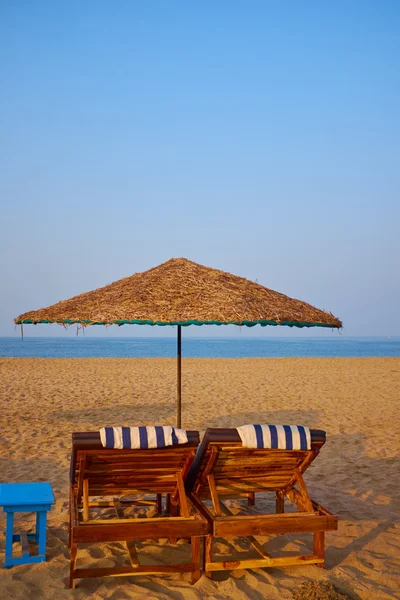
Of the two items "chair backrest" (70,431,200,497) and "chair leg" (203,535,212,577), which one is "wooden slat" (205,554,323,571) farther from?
"chair backrest" (70,431,200,497)

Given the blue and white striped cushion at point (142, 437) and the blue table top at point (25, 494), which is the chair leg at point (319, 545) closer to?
the blue and white striped cushion at point (142, 437)

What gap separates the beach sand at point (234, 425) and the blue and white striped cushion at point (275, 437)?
2.83 ft

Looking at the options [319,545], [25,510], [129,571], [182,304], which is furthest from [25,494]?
[319,545]

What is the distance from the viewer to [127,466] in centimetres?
381

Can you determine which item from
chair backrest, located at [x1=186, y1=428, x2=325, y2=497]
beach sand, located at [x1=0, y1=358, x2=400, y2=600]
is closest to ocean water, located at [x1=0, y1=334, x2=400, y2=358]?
beach sand, located at [x1=0, y1=358, x2=400, y2=600]

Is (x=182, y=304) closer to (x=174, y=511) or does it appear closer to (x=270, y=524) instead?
(x=174, y=511)

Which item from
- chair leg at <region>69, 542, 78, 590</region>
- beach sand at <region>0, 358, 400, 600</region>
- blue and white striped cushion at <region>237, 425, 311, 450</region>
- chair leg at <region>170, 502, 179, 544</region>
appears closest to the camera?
chair leg at <region>69, 542, 78, 590</region>

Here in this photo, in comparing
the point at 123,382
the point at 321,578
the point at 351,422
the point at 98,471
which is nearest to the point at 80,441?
the point at 98,471

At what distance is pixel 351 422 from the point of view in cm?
1009

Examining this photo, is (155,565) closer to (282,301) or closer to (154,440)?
(154,440)

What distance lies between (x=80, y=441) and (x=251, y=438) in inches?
44.0

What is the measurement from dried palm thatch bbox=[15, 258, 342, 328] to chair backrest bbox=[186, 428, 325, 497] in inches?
43.9

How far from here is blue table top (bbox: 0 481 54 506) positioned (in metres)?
3.68

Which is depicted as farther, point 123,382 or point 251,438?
point 123,382
